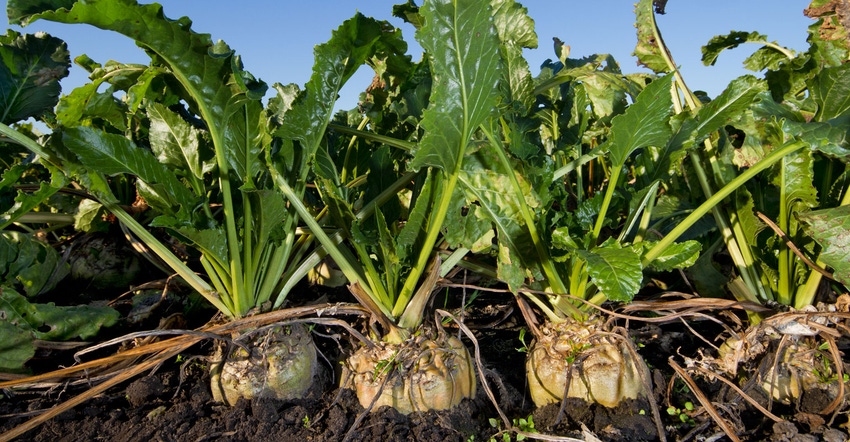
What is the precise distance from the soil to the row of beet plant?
2.0 inches

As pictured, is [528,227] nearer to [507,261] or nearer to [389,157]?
[507,261]

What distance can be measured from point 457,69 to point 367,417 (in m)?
0.91

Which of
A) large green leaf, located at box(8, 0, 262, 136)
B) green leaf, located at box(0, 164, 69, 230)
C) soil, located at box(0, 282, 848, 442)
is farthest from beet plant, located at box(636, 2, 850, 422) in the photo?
green leaf, located at box(0, 164, 69, 230)

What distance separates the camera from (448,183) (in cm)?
137

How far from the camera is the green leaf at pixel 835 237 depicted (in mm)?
1399

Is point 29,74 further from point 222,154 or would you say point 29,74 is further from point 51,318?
point 222,154

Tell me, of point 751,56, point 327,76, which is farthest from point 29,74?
point 751,56

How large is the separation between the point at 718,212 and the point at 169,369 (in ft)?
5.85

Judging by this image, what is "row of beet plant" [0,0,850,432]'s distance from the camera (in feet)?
→ 4.38

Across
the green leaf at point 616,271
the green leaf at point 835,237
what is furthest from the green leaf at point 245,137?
the green leaf at point 835,237

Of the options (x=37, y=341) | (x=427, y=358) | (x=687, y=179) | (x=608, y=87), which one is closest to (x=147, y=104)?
(x=37, y=341)

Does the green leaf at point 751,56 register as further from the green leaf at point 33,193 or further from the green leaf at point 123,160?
the green leaf at point 33,193

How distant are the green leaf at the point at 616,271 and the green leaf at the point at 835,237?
530mm

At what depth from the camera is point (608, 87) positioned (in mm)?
1750
